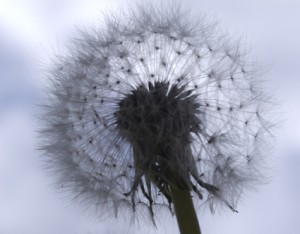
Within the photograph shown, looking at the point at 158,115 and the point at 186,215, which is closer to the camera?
the point at 186,215

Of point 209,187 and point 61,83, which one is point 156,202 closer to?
point 209,187

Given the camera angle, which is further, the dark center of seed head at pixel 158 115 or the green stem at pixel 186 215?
the dark center of seed head at pixel 158 115

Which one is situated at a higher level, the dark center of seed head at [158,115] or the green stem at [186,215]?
the dark center of seed head at [158,115]

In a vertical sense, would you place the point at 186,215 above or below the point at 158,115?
below

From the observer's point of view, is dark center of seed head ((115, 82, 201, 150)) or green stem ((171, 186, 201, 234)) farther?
dark center of seed head ((115, 82, 201, 150))

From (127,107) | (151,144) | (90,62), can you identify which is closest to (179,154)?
(151,144)

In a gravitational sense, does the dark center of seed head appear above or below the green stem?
above
